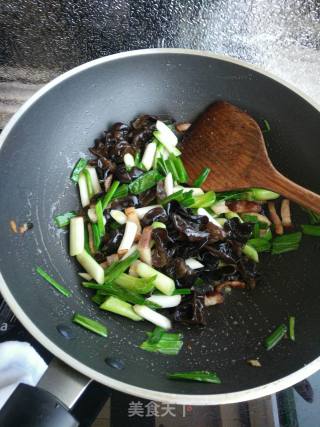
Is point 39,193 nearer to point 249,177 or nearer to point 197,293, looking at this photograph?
point 197,293

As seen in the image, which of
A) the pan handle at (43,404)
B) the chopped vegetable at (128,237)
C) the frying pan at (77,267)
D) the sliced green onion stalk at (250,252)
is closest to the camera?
the pan handle at (43,404)

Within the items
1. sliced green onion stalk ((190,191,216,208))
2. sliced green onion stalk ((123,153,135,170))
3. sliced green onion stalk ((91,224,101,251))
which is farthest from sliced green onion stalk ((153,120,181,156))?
sliced green onion stalk ((91,224,101,251))

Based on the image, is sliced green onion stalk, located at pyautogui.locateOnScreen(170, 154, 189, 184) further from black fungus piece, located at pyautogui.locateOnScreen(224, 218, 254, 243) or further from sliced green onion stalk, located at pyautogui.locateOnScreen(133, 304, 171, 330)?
sliced green onion stalk, located at pyautogui.locateOnScreen(133, 304, 171, 330)

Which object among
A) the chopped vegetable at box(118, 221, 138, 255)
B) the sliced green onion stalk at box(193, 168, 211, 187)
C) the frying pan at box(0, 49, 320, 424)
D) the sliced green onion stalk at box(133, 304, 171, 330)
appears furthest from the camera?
the sliced green onion stalk at box(193, 168, 211, 187)

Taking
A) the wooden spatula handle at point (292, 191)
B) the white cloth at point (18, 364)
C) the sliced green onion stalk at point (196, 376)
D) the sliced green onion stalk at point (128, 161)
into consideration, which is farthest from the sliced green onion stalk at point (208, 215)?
the white cloth at point (18, 364)

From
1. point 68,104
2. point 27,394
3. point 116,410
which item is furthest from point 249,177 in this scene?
point 27,394

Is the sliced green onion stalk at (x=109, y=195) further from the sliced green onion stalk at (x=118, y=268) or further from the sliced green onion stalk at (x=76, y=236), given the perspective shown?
the sliced green onion stalk at (x=118, y=268)
